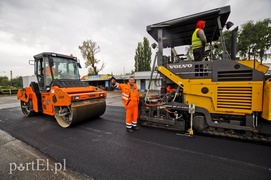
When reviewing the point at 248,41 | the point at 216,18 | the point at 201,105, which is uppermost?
the point at 248,41

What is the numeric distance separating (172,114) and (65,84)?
3.64 m

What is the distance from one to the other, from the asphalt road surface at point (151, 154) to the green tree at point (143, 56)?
35648mm

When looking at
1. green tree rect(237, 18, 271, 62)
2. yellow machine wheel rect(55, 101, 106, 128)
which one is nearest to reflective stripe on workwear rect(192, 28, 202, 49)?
yellow machine wheel rect(55, 101, 106, 128)

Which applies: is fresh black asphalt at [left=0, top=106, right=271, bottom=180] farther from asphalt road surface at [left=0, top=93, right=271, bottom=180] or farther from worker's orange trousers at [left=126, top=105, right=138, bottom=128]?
worker's orange trousers at [left=126, top=105, right=138, bottom=128]

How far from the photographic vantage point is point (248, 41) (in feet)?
58.7

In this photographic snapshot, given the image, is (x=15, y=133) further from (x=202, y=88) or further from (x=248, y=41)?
(x=248, y=41)

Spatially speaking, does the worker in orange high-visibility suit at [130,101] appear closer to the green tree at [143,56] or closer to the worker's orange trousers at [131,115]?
the worker's orange trousers at [131,115]

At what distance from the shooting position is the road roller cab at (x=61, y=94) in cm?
425

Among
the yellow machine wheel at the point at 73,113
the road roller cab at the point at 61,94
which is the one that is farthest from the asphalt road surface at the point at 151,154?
the road roller cab at the point at 61,94

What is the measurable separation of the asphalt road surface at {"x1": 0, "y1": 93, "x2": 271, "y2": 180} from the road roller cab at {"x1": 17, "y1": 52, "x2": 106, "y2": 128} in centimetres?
70

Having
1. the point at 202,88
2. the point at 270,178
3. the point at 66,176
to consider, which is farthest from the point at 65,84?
the point at 270,178

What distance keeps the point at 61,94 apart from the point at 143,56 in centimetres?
3615

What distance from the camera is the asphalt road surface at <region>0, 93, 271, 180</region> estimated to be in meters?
2.13

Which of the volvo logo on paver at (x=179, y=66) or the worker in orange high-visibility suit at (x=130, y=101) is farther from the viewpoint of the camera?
the worker in orange high-visibility suit at (x=130, y=101)
